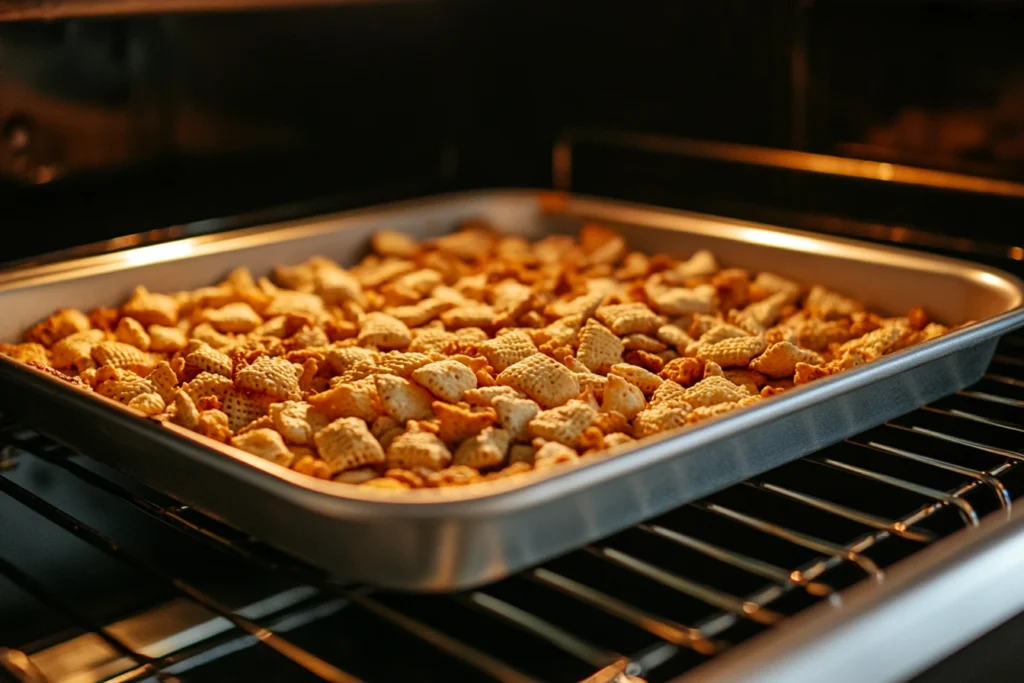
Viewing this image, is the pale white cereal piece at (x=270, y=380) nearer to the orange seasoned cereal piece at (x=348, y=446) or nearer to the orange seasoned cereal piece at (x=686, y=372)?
the orange seasoned cereal piece at (x=348, y=446)

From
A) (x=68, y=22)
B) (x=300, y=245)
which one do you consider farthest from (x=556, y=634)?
(x=68, y=22)

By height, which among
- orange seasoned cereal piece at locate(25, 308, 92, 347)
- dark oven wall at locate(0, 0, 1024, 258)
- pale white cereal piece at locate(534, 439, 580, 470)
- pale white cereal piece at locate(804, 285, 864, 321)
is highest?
dark oven wall at locate(0, 0, 1024, 258)

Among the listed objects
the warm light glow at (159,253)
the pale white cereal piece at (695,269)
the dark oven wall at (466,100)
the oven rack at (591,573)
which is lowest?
the oven rack at (591,573)

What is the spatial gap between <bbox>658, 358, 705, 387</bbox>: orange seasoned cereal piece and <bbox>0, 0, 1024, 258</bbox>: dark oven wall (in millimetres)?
450

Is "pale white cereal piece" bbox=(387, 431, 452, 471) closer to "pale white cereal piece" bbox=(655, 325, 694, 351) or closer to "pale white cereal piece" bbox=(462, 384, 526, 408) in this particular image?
"pale white cereal piece" bbox=(462, 384, 526, 408)

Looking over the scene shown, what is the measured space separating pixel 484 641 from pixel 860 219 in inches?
29.4

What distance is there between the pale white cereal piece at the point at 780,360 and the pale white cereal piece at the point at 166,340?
50 cm

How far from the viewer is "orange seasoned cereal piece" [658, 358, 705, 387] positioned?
103cm

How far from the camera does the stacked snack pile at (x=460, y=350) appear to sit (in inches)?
34.6

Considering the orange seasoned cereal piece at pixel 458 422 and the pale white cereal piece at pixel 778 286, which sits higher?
the orange seasoned cereal piece at pixel 458 422

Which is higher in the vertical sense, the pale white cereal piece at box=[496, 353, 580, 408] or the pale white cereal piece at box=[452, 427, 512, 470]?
the pale white cereal piece at box=[496, 353, 580, 408]

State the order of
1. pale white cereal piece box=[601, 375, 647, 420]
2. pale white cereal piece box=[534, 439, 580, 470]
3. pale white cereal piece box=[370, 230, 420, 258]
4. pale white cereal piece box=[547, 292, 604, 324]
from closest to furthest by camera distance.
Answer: pale white cereal piece box=[534, 439, 580, 470], pale white cereal piece box=[601, 375, 647, 420], pale white cereal piece box=[547, 292, 604, 324], pale white cereal piece box=[370, 230, 420, 258]

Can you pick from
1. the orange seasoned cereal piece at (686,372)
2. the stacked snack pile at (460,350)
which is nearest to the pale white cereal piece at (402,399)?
the stacked snack pile at (460,350)

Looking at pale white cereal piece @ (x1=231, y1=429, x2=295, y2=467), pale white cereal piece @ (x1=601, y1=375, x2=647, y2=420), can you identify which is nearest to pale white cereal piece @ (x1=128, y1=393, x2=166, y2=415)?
pale white cereal piece @ (x1=231, y1=429, x2=295, y2=467)
